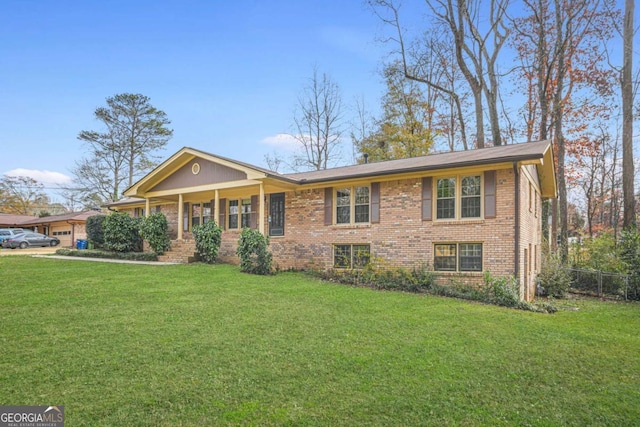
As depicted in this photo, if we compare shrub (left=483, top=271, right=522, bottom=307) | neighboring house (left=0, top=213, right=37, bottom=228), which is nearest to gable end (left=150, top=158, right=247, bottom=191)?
shrub (left=483, top=271, right=522, bottom=307)

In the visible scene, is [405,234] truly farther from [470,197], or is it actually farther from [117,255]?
[117,255]

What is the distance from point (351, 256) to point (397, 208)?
2346mm

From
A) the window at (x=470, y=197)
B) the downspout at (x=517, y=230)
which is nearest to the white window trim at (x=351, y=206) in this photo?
the window at (x=470, y=197)

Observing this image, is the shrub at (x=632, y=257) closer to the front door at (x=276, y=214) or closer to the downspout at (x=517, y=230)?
the downspout at (x=517, y=230)

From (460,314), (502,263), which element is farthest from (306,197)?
(460,314)

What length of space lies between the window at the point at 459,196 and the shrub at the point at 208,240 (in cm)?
846

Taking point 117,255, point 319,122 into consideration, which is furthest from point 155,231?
point 319,122

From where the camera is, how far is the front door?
1523cm

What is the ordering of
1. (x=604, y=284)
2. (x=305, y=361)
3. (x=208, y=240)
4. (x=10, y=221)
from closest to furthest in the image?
(x=305, y=361)
(x=604, y=284)
(x=208, y=240)
(x=10, y=221)

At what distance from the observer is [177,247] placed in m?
16.5

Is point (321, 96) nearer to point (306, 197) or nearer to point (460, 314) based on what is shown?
point (306, 197)

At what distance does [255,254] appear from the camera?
1316cm

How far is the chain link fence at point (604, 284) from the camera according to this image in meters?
12.5

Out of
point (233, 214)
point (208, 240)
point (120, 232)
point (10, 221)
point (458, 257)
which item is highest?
point (233, 214)
